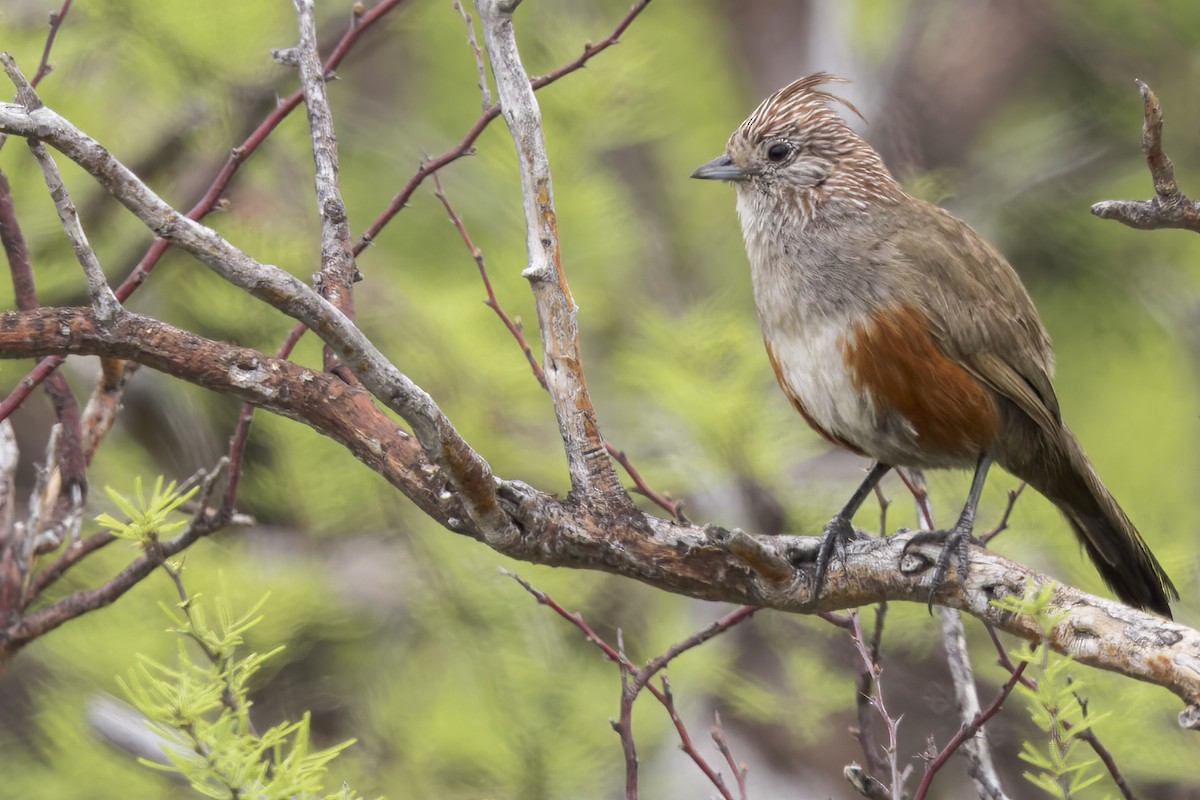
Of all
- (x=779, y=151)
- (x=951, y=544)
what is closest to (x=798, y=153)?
(x=779, y=151)

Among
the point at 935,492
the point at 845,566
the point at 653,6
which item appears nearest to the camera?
the point at 845,566

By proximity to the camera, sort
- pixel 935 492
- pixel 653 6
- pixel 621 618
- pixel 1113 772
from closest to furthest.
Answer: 1. pixel 1113 772
2. pixel 935 492
3. pixel 621 618
4. pixel 653 6

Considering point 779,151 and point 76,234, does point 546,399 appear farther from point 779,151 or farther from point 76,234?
point 76,234

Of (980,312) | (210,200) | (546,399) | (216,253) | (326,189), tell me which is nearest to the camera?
(216,253)

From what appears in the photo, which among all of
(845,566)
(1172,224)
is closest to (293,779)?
(845,566)

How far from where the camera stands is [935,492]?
15.2ft

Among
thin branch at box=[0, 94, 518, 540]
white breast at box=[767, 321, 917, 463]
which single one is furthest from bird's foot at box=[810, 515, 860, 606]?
thin branch at box=[0, 94, 518, 540]

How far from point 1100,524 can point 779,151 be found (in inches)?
47.9

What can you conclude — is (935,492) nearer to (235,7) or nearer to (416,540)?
(416,540)

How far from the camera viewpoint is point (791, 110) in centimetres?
358

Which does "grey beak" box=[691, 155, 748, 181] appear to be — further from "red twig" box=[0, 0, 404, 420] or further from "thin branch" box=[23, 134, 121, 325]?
"thin branch" box=[23, 134, 121, 325]

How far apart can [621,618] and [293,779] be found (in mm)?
3160

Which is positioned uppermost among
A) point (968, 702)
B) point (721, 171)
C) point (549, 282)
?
point (721, 171)

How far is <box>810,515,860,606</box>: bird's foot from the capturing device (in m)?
2.68
